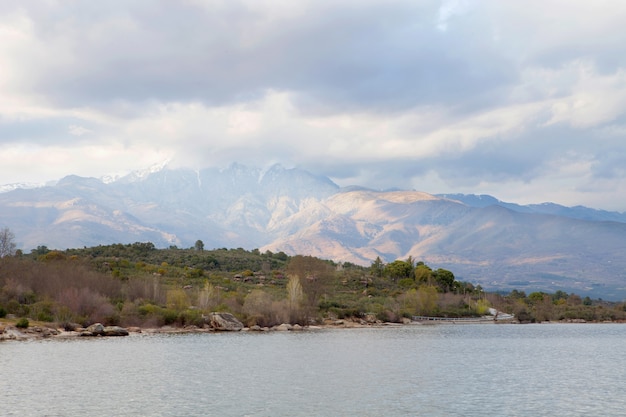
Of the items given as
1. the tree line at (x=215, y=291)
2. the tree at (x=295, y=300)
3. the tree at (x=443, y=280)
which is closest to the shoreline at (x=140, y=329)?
the tree line at (x=215, y=291)

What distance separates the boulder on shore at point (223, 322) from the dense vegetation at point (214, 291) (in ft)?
4.69

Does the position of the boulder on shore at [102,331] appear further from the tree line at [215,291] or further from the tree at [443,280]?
the tree at [443,280]

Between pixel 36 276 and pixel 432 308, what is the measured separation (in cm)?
7433

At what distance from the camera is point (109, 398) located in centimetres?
3816

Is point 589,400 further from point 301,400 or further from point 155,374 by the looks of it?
point 155,374

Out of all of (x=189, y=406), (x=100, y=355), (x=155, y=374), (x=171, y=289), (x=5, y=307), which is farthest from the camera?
(x=171, y=289)

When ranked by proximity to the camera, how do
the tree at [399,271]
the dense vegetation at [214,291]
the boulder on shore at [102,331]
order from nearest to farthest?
the boulder on shore at [102,331] < the dense vegetation at [214,291] < the tree at [399,271]

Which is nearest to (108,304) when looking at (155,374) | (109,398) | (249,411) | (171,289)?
(171,289)

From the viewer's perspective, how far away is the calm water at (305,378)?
117 feet

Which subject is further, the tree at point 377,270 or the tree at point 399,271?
the tree at point 377,270

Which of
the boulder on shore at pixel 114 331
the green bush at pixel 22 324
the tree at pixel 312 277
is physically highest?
the tree at pixel 312 277

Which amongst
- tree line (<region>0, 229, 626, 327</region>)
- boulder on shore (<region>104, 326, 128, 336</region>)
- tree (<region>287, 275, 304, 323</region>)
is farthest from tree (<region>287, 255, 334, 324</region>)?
boulder on shore (<region>104, 326, 128, 336</region>)

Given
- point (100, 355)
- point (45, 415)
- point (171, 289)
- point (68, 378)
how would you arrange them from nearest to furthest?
1. point (45, 415)
2. point (68, 378)
3. point (100, 355)
4. point (171, 289)

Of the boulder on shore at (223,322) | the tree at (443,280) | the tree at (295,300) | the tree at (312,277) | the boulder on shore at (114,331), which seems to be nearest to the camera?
the boulder on shore at (114,331)
